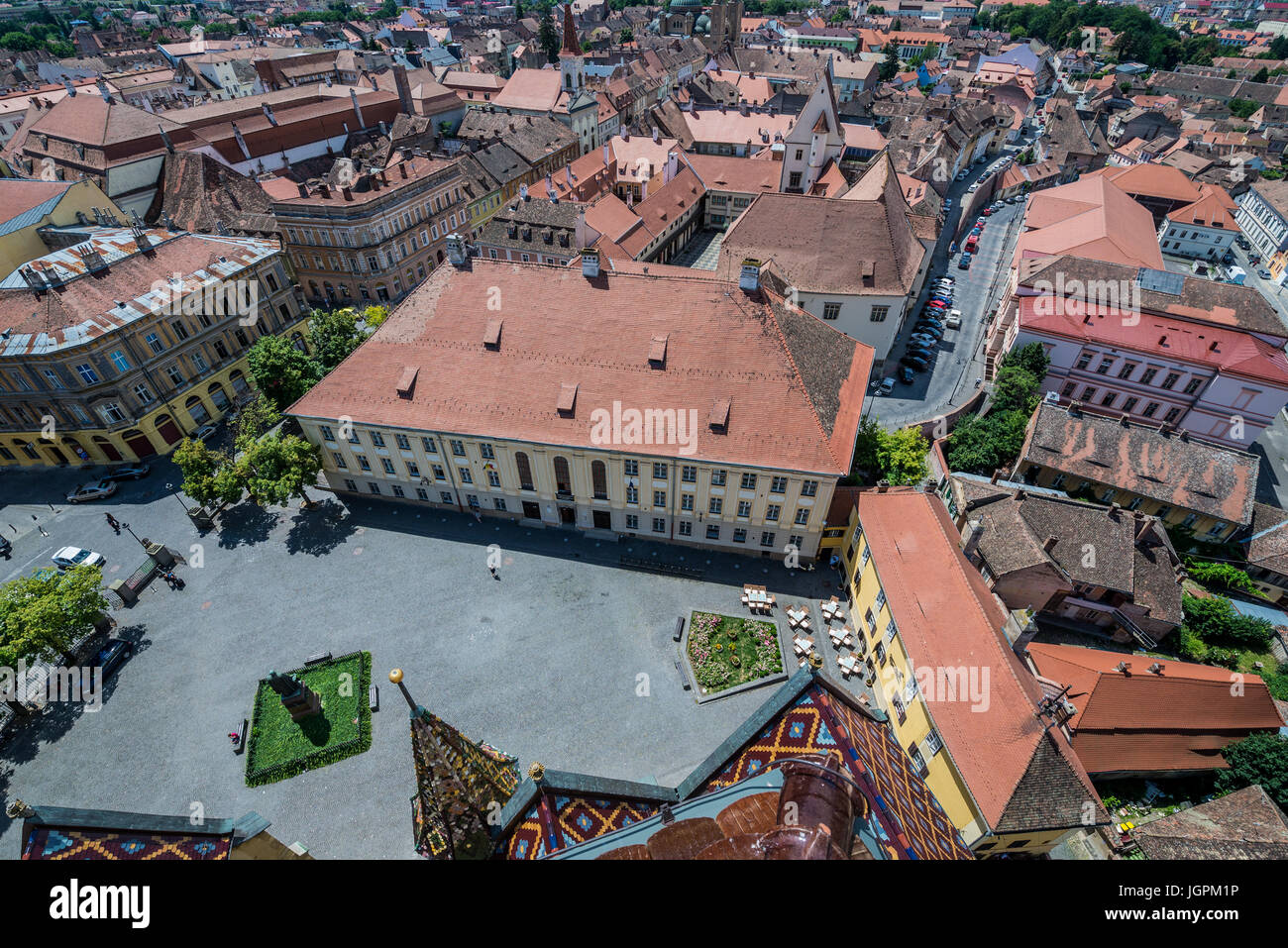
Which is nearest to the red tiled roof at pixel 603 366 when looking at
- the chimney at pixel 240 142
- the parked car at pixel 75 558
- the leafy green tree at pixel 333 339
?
the leafy green tree at pixel 333 339

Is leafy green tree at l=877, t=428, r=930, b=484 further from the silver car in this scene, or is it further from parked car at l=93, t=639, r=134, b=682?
the silver car

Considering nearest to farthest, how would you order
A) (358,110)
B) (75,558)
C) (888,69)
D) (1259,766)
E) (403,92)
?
1. (1259,766)
2. (75,558)
3. (358,110)
4. (403,92)
5. (888,69)

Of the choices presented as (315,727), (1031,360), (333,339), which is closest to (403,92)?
(333,339)

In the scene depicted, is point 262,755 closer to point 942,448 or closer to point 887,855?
point 887,855

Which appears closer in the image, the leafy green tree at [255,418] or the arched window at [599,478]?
the arched window at [599,478]

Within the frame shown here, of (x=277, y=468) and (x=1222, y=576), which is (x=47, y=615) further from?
(x=1222, y=576)

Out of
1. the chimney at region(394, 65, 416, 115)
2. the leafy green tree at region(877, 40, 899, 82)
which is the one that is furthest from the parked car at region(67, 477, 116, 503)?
the leafy green tree at region(877, 40, 899, 82)

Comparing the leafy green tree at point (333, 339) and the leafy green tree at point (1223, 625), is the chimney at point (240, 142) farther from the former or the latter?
the leafy green tree at point (1223, 625)
